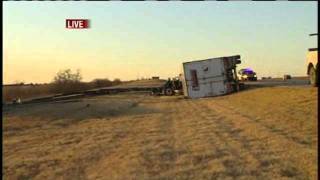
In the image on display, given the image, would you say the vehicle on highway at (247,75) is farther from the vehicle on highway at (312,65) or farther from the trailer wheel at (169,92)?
the vehicle on highway at (312,65)

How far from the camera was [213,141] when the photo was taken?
14.4 m

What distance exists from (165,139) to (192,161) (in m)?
3.89

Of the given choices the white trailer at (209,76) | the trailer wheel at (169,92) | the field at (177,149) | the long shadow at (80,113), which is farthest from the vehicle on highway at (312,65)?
the trailer wheel at (169,92)

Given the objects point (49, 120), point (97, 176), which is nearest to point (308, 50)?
point (49, 120)

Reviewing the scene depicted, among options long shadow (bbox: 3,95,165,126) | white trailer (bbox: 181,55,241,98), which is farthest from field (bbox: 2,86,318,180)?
white trailer (bbox: 181,55,241,98)

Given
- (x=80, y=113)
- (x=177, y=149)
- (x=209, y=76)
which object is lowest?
(x=177, y=149)

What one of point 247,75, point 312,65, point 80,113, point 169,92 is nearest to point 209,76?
point 169,92

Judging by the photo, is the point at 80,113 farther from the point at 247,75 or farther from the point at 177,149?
the point at 247,75

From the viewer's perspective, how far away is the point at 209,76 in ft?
142

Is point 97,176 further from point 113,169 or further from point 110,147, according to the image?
point 110,147

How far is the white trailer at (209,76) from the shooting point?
4328 centimetres

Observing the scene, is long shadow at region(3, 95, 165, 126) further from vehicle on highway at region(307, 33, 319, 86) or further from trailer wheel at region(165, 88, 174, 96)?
trailer wheel at region(165, 88, 174, 96)

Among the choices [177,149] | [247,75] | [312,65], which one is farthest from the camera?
[247,75]

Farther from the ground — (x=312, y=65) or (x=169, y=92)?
(x=312, y=65)
